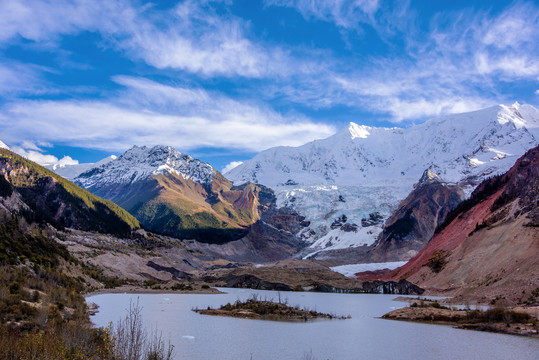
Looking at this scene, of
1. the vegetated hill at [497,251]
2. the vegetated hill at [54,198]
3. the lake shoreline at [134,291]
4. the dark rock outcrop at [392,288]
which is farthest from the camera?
the vegetated hill at [54,198]

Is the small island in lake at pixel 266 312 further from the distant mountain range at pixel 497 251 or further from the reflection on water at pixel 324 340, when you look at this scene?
the distant mountain range at pixel 497 251

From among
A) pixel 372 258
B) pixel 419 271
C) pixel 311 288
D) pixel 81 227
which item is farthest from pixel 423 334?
pixel 372 258

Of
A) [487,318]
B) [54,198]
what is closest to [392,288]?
[487,318]

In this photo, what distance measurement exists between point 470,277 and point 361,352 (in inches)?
1773

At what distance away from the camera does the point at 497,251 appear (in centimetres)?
6569

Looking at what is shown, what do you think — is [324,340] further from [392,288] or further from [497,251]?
[392,288]

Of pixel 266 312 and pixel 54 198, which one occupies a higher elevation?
pixel 54 198

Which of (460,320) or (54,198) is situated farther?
(54,198)

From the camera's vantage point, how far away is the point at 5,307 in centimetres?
2741

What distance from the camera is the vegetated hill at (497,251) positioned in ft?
176

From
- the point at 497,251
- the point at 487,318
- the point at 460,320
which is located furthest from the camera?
the point at 497,251

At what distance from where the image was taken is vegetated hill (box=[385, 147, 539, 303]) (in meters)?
53.8

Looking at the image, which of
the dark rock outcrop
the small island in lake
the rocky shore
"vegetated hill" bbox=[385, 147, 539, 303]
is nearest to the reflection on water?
the rocky shore

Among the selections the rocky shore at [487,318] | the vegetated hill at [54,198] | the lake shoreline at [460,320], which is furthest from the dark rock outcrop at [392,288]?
the vegetated hill at [54,198]
